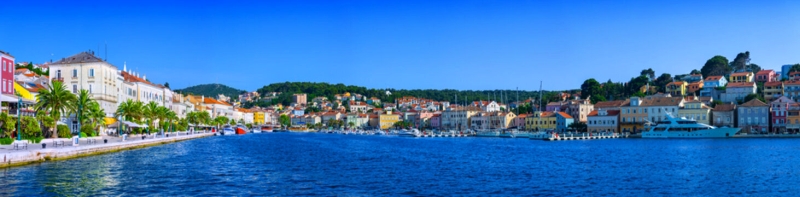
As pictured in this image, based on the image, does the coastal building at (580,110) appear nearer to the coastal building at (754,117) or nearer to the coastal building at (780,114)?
the coastal building at (754,117)

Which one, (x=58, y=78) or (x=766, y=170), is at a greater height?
(x=58, y=78)

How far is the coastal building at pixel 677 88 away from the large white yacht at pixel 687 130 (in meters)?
41.6

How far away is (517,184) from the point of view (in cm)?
2586

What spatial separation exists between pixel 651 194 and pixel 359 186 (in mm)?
10474

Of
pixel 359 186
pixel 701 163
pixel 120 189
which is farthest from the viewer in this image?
pixel 701 163

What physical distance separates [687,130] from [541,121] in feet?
111

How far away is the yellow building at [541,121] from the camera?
118625 millimetres

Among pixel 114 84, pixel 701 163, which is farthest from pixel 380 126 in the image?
pixel 701 163

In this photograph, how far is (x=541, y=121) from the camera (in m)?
120

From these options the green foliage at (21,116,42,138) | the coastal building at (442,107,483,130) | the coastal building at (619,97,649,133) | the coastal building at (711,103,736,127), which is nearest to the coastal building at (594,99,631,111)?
the coastal building at (619,97,649,133)

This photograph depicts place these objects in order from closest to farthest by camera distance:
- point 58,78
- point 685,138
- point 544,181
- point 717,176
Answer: point 544,181 < point 717,176 < point 58,78 < point 685,138

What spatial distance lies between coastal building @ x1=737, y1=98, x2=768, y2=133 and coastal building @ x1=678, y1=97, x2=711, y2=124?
14.1ft

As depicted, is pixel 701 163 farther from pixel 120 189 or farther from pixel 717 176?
pixel 120 189

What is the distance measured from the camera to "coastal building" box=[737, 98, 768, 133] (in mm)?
93625
